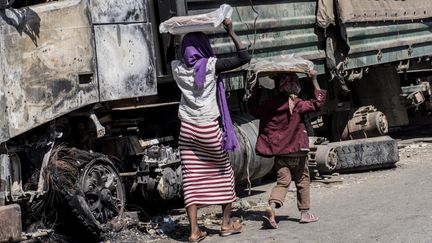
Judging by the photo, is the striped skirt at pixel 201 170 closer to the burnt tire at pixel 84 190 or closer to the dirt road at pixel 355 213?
the dirt road at pixel 355 213

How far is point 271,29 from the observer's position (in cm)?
841

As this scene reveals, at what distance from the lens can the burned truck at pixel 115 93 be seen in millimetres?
5895

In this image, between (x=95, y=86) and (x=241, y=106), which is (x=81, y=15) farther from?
(x=241, y=106)

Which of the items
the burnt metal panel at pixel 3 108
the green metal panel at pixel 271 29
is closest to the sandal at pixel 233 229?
the green metal panel at pixel 271 29

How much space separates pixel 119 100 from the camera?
22.2 ft

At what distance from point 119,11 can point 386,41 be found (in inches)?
199

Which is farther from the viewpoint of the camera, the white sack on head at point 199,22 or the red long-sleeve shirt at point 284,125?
the red long-sleeve shirt at point 284,125

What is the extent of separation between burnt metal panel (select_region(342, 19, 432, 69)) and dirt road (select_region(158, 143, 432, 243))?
61.3 inches

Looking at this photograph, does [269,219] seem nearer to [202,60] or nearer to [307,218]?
[307,218]

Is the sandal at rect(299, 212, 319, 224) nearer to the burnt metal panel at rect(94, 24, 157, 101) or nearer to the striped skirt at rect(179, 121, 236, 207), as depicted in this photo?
the striped skirt at rect(179, 121, 236, 207)

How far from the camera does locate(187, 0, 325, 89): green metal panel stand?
7.65 metres

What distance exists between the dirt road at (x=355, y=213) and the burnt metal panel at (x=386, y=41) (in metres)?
1.56

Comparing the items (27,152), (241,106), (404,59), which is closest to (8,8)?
(27,152)

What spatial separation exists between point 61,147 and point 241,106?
2.91 meters
